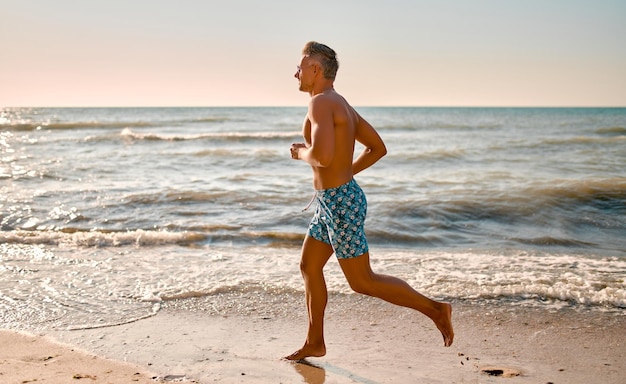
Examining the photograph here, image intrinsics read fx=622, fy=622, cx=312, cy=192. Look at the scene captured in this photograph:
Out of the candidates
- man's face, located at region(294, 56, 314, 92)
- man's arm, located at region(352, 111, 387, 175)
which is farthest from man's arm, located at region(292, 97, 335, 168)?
man's arm, located at region(352, 111, 387, 175)

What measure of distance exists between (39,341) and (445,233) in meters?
5.47

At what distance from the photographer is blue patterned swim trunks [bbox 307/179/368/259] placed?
137 inches

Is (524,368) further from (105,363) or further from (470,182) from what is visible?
(470,182)

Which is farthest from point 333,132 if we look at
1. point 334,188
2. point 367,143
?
point 367,143

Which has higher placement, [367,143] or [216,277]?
[367,143]

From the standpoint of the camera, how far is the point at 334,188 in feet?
11.5

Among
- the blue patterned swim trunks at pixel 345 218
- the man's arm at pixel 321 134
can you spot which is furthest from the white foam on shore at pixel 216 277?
the man's arm at pixel 321 134

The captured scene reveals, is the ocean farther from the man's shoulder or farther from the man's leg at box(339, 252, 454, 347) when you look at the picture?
the man's shoulder

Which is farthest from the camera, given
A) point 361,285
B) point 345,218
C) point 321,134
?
point 361,285

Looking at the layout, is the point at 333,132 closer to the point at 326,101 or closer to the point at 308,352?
the point at 326,101

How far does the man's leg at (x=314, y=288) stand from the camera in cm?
367

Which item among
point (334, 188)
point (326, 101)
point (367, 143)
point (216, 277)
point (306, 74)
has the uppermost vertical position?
point (306, 74)

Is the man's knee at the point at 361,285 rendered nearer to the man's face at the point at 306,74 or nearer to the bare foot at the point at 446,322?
the bare foot at the point at 446,322

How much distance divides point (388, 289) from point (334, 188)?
67 cm
